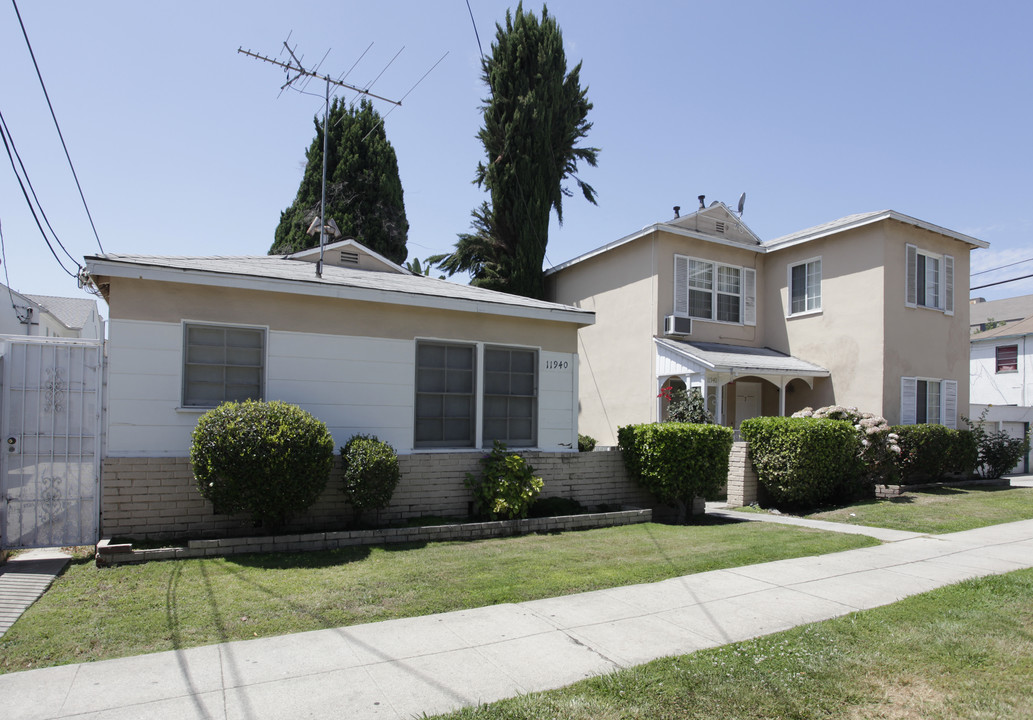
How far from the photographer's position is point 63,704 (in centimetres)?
372

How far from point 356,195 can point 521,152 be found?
7.76m

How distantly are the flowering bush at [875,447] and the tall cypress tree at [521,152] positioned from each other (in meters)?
11.2

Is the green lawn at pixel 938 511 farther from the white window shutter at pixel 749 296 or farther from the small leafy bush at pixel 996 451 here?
the white window shutter at pixel 749 296

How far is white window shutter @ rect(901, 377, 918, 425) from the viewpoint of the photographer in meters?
16.4

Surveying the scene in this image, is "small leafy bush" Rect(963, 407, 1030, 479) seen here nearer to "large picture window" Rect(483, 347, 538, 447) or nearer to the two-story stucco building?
the two-story stucco building

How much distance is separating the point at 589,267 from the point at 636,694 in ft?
55.0

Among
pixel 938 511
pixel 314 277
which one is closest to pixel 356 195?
pixel 314 277

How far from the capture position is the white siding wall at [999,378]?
26516 millimetres

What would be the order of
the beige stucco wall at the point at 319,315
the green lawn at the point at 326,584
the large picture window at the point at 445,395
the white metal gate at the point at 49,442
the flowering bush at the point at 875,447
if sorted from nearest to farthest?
the green lawn at the point at 326,584, the white metal gate at the point at 49,442, the beige stucco wall at the point at 319,315, the large picture window at the point at 445,395, the flowering bush at the point at 875,447

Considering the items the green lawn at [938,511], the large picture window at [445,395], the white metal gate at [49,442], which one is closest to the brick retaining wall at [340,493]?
the white metal gate at [49,442]

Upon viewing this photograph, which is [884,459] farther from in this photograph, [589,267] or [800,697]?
[800,697]

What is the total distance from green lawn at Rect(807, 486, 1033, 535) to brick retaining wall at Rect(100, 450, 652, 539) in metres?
3.55

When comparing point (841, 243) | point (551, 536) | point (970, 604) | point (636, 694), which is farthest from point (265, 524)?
point (841, 243)

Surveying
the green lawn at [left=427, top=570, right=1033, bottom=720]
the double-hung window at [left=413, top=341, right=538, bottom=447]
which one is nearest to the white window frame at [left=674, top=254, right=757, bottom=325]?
the double-hung window at [left=413, top=341, right=538, bottom=447]
